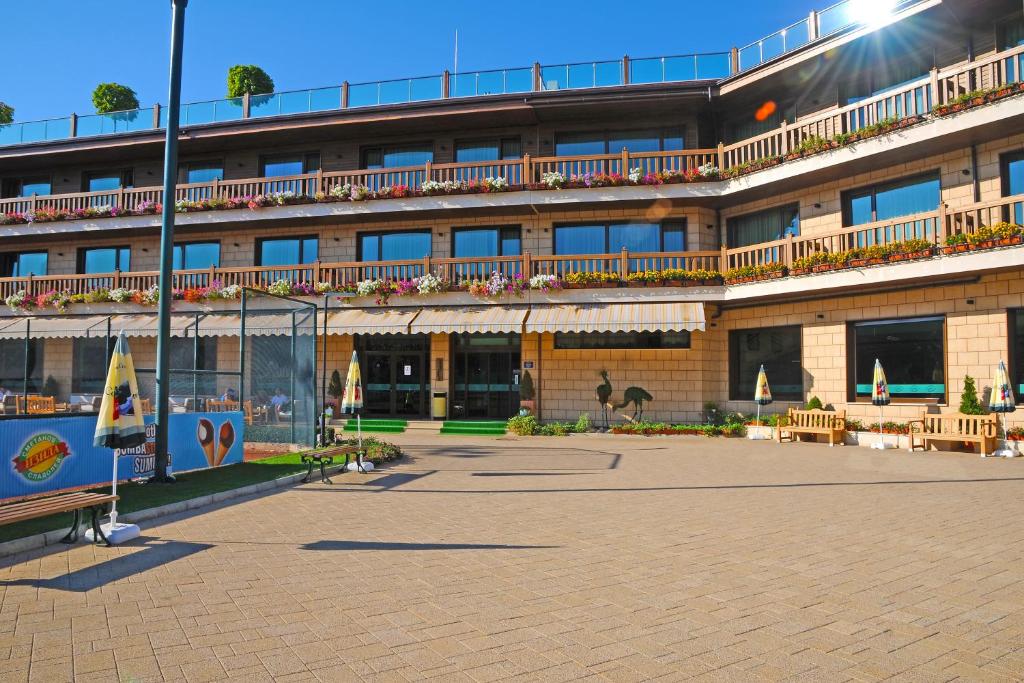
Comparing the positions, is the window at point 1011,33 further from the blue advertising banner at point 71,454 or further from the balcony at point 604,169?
the blue advertising banner at point 71,454

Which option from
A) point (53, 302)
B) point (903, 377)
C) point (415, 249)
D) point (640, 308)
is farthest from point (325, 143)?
point (903, 377)

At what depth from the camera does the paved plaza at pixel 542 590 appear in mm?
4062

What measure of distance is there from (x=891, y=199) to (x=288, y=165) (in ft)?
69.0

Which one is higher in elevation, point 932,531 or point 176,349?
point 176,349

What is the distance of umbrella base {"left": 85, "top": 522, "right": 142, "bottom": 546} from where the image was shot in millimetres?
7066

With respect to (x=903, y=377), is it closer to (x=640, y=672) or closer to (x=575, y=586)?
(x=575, y=586)

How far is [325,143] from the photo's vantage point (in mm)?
25266

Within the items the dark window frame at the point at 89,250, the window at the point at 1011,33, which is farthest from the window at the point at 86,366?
the window at the point at 1011,33

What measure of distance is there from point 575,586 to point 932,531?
4675 millimetres

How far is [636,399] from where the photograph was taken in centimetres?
2153

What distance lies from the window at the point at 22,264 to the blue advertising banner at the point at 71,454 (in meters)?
22.0

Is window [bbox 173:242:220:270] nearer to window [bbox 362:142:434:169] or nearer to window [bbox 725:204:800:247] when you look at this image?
window [bbox 362:142:434:169]

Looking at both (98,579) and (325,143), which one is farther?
(325,143)

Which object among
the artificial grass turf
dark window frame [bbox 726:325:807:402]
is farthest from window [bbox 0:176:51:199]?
dark window frame [bbox 726:325:807:402]
